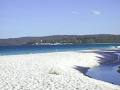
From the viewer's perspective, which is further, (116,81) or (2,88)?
(116,81)

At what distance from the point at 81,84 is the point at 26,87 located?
11.4 feet

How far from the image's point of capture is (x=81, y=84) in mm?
21234

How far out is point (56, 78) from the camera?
23.1m

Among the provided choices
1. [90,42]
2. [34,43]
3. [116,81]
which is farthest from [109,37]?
[116,81]

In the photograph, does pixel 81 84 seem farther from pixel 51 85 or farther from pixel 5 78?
pixel 5 78

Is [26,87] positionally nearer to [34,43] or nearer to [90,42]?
[34,43]

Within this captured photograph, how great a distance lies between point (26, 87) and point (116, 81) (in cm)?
930

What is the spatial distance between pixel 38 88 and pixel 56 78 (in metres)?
3.79

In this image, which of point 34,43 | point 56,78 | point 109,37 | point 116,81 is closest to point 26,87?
point 56,78

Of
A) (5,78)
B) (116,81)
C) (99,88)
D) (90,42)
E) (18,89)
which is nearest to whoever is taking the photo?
(18,89)

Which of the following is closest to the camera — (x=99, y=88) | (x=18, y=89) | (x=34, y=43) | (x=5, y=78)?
(x=18, y=89)

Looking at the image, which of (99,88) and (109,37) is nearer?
(99,88)

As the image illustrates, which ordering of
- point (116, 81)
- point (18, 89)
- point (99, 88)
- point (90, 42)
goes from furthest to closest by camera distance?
point (90, 42) → point (116, 81) → point (99, 88) → point (18, 89)

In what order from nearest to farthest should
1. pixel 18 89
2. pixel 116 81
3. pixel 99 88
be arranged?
pixel 18 89, pixel 99 88, pixel 116 81
